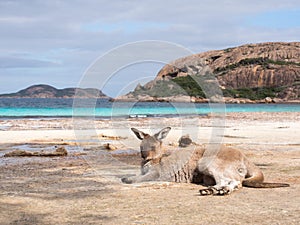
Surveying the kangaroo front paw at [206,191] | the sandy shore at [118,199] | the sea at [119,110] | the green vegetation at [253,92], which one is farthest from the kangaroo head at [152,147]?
the green vegetation at [253,92]

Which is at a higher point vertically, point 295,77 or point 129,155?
point 295,77

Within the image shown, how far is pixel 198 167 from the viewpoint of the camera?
436 inches

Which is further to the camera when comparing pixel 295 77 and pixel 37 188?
pixel 295 77

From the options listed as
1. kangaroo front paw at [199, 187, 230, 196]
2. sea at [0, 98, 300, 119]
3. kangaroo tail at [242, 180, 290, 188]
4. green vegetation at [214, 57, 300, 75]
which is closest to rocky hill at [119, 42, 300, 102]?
green vegetation at [214, 57, 300, 75]

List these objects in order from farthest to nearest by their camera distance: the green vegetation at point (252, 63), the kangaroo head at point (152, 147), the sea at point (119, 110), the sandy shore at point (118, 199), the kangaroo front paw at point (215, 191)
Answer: the green vegetation at point (252, 63) → the sea at point (119, 110) → the kangaroo head at point (152, 147) → the kangaroo front paw at point (215, 191) → the sandy shore at point (118, 199)

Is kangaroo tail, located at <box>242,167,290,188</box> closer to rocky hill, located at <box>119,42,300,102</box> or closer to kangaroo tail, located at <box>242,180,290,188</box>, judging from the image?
kangaroo tail, located at <box>242,180,290,188</box>

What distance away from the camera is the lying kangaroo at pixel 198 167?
34.2ft

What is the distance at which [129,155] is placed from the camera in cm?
1767

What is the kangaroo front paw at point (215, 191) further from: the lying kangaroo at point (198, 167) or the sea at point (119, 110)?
the sea at point (119, 110)

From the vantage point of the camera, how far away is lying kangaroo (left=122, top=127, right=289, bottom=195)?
10422 mm

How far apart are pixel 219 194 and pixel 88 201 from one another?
245cm

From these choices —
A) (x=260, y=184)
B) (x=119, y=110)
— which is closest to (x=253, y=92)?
(x=119, y=110)

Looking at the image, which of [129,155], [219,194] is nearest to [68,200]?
[219,194]

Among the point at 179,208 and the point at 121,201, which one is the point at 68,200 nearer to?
the point at 121,201
